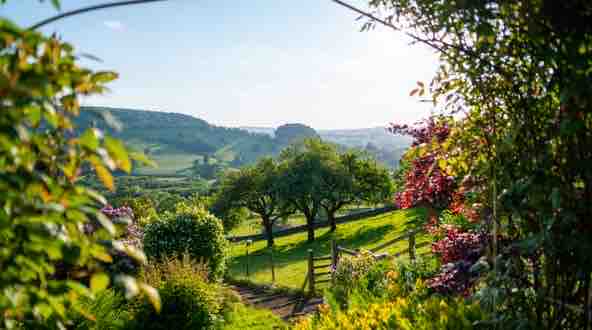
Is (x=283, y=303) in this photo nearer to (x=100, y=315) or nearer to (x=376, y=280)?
(x=376, y=280)

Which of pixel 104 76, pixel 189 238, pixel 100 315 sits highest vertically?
pixel 104 76

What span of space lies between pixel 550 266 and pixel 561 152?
0.69m

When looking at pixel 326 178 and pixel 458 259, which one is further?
pixel 326 178

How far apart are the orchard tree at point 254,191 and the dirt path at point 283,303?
63.9 feet

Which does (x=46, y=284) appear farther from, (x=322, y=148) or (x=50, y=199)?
(x=322, y=148)

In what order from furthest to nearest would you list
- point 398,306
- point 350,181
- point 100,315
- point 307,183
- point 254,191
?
point 254,191, point 350,181, point 307,183, point 100,315, point 398,306

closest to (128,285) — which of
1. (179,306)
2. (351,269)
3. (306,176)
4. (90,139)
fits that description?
(90,139)

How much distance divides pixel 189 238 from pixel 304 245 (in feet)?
72.3

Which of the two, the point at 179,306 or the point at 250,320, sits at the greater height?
the point at 179,306

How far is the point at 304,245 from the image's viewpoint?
35.9m

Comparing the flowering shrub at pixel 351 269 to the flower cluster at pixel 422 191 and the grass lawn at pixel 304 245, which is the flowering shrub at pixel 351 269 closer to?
the flower cluster at pixel 422 191

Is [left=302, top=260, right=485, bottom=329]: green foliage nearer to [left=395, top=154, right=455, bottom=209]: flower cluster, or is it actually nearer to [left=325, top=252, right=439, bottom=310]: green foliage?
[left=325, top=252, right=439, bottom=310]: green foliage

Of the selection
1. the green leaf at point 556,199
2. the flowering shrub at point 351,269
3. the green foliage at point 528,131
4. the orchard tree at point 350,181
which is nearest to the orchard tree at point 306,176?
the orchard tree at point 350,181

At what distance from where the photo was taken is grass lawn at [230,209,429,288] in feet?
84.5
